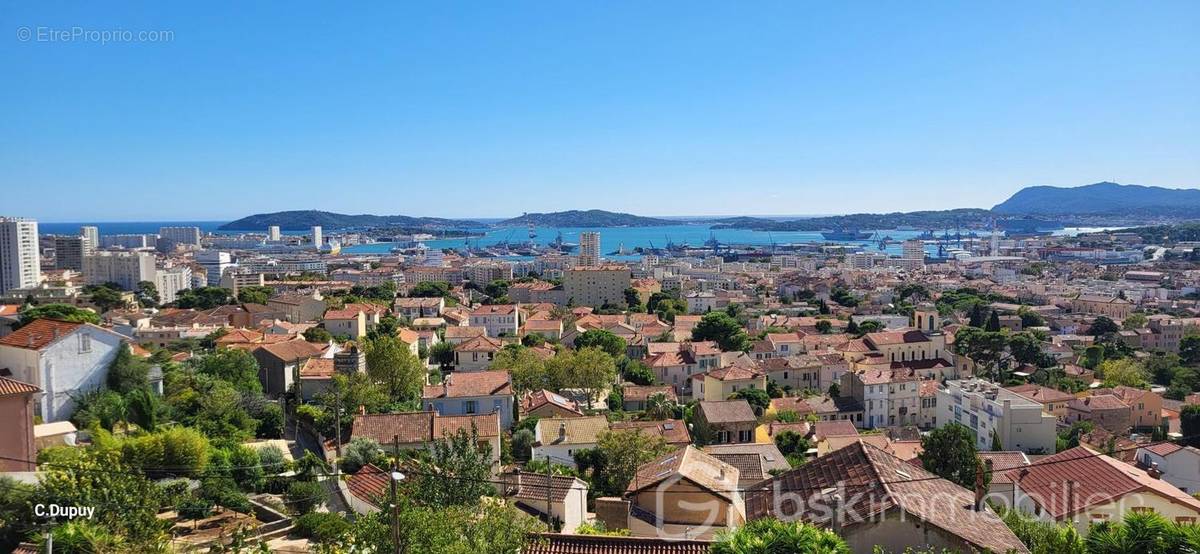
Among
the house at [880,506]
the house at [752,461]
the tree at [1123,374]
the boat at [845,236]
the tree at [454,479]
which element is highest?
the boat at [845,236]

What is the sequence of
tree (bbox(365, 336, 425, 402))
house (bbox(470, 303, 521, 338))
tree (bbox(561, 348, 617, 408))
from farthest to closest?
house (bbox(470, 303, 521, 338)) → tree (bbox(561, 348, 617, 408)) → tree (bbox(365, 336, 425, 402))

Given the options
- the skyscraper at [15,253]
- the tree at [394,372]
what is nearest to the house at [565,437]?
the tree at [394,372]

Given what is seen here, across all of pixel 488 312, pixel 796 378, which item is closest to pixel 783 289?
pixel 488 312

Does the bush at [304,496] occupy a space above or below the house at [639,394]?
above

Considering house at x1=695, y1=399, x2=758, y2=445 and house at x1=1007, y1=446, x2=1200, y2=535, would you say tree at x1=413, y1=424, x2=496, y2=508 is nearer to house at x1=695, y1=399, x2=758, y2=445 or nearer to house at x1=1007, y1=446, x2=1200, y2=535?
house at x1=1007, y1=446, x2=1200, y2=535

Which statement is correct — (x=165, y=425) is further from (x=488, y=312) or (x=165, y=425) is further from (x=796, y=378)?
(x=488, y=312)

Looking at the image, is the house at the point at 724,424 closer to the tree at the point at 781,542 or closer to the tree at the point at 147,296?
the tree at the point at 781,542

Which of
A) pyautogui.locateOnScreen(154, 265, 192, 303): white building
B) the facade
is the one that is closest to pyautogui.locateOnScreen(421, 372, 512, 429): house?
the facade
